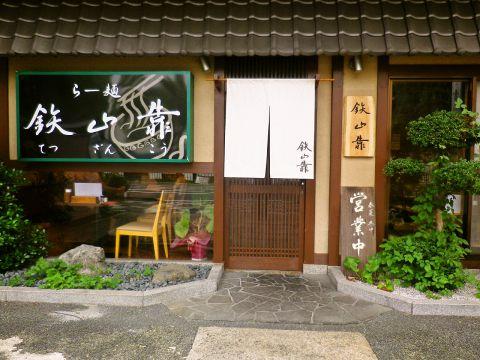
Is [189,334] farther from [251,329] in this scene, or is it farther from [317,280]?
[317,280]

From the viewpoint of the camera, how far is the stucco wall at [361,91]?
23.9 ft

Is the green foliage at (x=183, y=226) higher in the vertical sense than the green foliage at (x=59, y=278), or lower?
higher

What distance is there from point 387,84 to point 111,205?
5.54 m

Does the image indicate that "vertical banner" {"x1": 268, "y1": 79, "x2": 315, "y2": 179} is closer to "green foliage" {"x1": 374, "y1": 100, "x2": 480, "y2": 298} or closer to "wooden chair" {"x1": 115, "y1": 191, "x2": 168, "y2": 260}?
"green foliage" {"x1": 374, "y1": 100, "x2": 480, "y2": 298}

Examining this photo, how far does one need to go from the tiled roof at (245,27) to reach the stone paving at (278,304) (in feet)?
12.5

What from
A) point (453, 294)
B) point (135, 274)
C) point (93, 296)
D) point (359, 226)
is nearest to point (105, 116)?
point (135, 274)

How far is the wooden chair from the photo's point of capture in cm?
776

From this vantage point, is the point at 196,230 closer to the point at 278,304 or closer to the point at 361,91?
the point at 278,304

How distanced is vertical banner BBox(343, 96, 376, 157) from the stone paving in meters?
2.37

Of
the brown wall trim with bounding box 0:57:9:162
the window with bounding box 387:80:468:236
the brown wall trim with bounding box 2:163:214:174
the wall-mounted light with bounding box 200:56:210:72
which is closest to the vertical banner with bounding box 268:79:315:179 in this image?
the wall-mounted light with bounding box 200:56:210:72

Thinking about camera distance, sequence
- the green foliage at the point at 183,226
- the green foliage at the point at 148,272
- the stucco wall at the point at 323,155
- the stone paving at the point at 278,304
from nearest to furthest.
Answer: the stone paving at the point at 278,304
the green foliage at the point at 148,272
the stucco wall at the point at 323,155
the green foliage at the point at 183,226

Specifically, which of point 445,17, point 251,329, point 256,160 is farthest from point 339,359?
point 445,17

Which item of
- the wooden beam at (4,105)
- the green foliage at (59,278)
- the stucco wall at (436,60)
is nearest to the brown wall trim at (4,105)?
the wooden beam at (4,105)

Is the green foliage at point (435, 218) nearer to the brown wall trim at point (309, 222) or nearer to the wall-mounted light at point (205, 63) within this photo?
the brown wall trim at point (309, 222)
